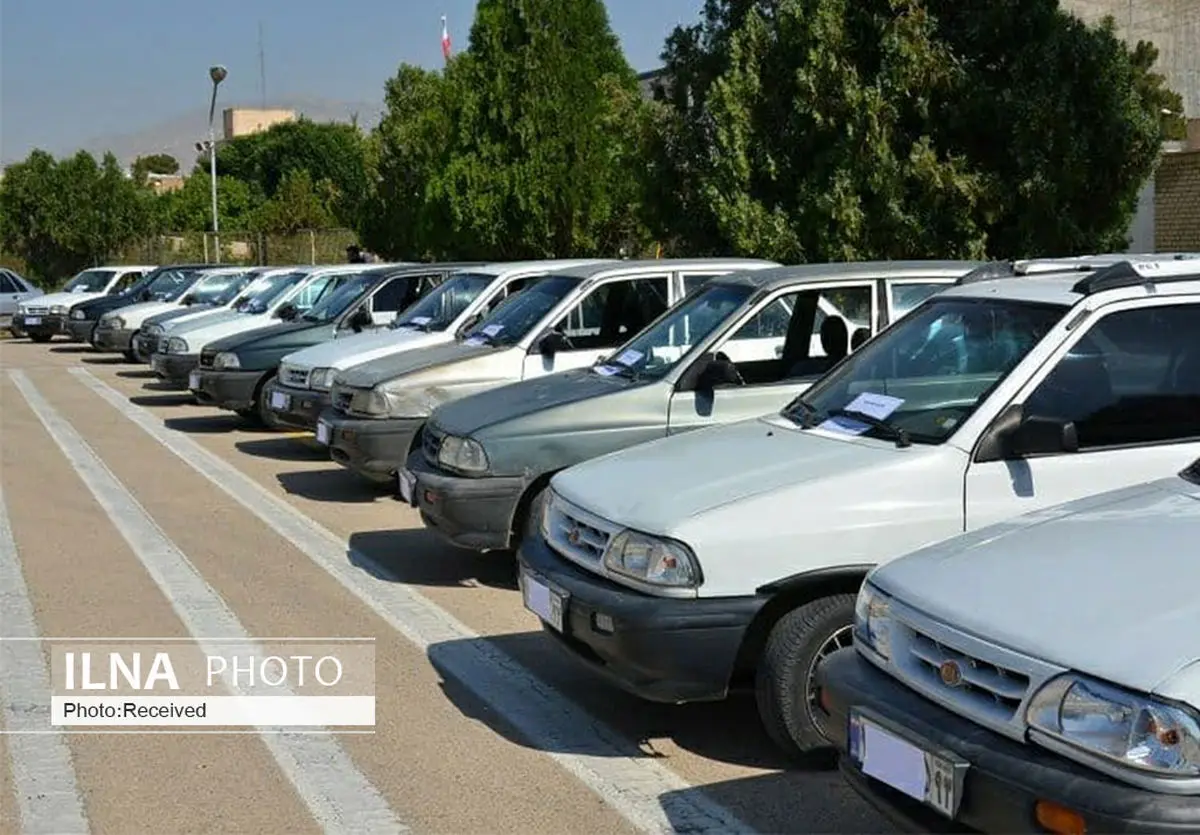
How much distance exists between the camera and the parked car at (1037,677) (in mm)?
3279

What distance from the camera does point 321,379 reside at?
12.6 m

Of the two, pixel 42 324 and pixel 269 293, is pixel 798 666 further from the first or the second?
pixel 42 324

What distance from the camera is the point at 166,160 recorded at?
167 m

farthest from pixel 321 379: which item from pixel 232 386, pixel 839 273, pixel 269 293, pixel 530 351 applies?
pixel 269 293

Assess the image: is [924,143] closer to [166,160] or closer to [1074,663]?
[1074,663]

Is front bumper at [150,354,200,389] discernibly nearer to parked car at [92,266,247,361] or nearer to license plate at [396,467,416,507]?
parked car at [92,266,247,361]

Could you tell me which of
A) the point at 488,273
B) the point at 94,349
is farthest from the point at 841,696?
the point at 94,349

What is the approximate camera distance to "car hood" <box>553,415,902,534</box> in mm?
5344

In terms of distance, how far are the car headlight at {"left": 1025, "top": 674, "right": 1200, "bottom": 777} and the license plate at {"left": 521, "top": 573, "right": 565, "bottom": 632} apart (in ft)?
8.05

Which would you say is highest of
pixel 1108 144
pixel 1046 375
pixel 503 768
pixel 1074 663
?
pixel 1108 144

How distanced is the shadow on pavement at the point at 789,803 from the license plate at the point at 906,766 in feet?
2.92

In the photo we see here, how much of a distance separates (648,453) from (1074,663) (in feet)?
9.79

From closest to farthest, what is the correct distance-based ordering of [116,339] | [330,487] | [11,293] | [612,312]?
[612,312] < [330,487] < [116,339] < [11,293]

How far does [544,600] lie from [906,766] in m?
2.28
